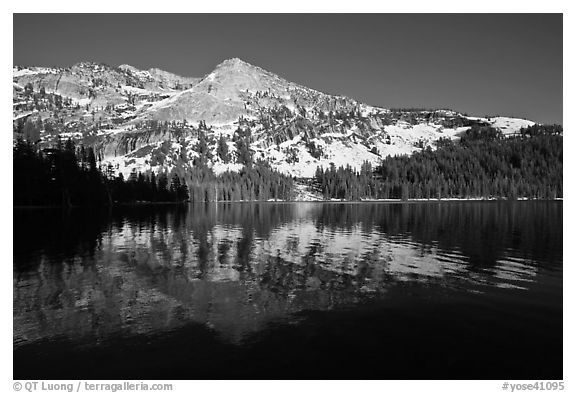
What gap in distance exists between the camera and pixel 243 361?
619 inches

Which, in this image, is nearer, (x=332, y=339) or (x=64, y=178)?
(x=332, y=339)

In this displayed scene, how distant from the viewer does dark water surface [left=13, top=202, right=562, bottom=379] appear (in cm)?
1558

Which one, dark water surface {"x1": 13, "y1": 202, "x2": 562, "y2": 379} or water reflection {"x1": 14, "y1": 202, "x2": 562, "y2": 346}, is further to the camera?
water reflection {"x1": 14, "y1": 202, "x2": 562, "y2": 346}

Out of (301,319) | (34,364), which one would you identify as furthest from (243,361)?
(34,364)

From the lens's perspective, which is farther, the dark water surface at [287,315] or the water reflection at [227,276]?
the water reflection at [227,276]

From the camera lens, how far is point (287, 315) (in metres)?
21.4

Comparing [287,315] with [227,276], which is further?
[227,276]

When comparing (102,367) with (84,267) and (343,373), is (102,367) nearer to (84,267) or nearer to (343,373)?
(343,373)

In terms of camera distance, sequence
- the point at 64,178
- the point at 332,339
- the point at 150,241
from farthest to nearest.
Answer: the point at 64,178, the point at 150,241, the point at 332,339

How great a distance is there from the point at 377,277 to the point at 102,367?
21619 mm

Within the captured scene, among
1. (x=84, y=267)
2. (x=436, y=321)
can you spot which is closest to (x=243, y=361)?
(x=436, y=321)

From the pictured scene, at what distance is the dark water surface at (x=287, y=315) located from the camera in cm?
1558
